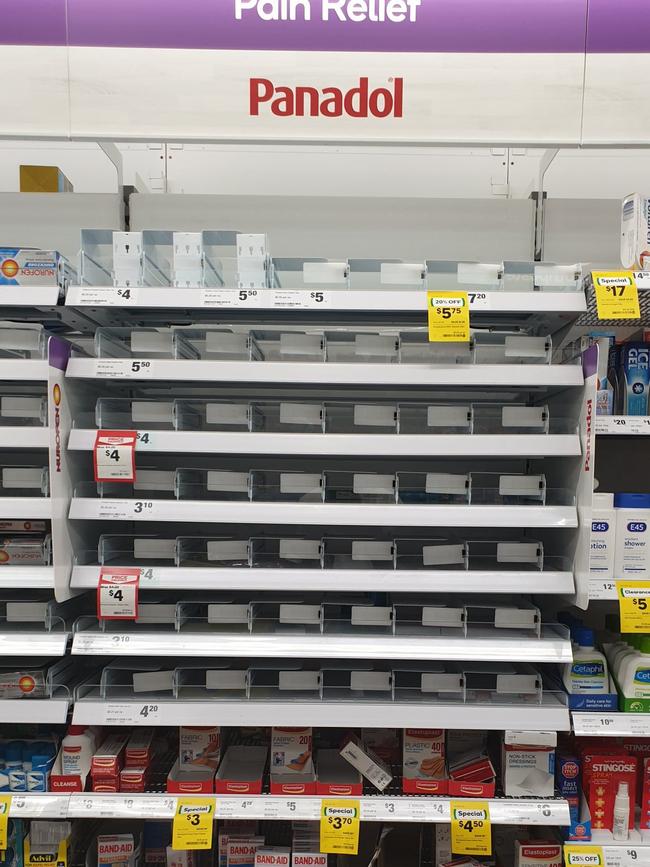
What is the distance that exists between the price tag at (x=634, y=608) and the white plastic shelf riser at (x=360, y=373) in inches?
24.5

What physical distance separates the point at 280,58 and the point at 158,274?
70 cm

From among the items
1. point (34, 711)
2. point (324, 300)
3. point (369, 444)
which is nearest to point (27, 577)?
point (34, 711)

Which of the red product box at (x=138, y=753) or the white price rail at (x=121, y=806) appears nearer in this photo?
the white price rail at (x=121, y=806)

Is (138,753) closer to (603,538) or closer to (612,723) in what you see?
(612,723)

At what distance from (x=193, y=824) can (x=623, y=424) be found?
5.57ft

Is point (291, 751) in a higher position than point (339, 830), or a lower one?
higher

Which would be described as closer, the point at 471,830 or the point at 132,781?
the point at 471,830

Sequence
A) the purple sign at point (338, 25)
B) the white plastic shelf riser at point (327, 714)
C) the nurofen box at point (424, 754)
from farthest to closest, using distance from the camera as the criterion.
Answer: the nurofen box at point (424, 754) < the white plastic shelf riser at point (327, 714) < the purple sign at point (338, 25)

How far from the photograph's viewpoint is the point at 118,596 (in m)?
1.72

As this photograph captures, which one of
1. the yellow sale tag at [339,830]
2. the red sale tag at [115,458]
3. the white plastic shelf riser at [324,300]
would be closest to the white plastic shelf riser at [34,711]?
the red sale tag at [115,458]

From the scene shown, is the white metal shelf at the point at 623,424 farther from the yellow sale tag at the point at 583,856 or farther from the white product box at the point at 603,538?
the yellow sale tag at the point at 583,856

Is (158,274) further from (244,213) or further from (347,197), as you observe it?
(347,197)

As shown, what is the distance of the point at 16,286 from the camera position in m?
1.70

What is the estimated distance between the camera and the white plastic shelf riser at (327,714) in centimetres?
174
